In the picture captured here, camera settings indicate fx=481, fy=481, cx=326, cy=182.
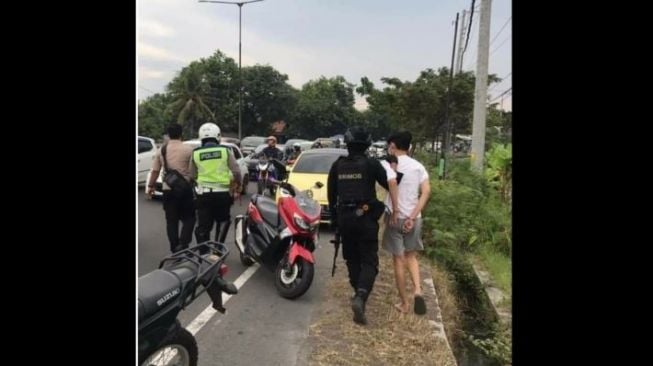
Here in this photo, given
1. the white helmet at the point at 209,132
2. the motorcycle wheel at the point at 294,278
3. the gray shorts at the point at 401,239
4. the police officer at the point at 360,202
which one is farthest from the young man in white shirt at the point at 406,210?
the white helmet at the point at 209,132

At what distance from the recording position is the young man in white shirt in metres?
3.80

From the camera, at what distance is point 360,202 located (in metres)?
3.68

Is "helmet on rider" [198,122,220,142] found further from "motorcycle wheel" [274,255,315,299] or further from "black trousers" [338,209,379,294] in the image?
"black trousers" [338,209,379,294]

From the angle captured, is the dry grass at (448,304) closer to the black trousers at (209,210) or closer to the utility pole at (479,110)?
the utility pole at (479,110)

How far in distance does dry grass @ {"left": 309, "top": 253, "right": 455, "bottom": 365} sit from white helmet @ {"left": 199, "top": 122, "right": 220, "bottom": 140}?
6.11ft

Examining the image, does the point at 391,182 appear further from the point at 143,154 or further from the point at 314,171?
the point at 314,171

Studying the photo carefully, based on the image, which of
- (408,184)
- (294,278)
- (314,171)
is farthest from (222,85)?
(314,171)

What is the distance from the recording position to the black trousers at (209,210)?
4863mm

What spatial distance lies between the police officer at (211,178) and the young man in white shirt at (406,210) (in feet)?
5.72

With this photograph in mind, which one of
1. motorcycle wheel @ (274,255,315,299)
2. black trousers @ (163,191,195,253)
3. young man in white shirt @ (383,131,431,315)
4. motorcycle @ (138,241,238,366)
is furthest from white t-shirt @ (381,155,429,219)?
black trousers @ (163,191,195,253)

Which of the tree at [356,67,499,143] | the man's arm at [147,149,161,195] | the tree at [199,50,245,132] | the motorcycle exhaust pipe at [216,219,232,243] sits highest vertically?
the tree at [356,67,499,143]

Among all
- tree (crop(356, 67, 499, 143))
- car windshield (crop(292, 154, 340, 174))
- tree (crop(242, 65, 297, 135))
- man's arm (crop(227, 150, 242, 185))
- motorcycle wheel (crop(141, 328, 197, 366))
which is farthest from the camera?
tree (crop(356, 67, 499, 143))

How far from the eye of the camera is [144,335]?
6.43ft

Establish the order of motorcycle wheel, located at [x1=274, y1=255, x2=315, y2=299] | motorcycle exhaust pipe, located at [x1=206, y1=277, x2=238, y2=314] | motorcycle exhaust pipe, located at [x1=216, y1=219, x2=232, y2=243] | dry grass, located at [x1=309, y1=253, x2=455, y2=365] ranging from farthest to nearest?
motorcycle exhaust pipe, located at [x1=216, y1=219, x2=232, y2=243]
motorcycle wheel, located at [x1=274, y1=255, x2=315, y2=299]
dry grass, located at [x1=309, y1=253, x2=455, y2=365]
motorcycle exhaust pipe, located at [x1=206, y1=277, x2=238, y2=314]
